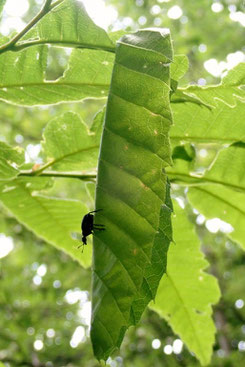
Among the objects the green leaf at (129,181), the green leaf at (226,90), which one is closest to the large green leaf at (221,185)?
the green leaf at (226,90)

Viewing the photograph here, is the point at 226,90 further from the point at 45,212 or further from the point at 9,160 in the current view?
the point at 45,212

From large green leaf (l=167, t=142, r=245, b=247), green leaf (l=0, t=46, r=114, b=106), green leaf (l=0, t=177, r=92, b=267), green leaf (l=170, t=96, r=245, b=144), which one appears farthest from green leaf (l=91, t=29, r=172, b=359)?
green leaf (l=0, t=177, r=92, b=267)

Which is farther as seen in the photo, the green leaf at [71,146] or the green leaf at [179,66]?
the green leaf at [71,146]

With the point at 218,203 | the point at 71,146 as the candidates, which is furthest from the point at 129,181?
the point at 218,203

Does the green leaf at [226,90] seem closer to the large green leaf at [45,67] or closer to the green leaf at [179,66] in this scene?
the green leaf at [179,66]

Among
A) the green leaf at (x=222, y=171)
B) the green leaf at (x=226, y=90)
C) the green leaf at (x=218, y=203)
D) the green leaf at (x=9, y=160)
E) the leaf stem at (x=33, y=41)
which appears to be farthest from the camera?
the green leaf at (x=218, y=203)

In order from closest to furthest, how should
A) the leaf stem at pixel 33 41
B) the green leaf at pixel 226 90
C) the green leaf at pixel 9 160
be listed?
the leaf stem at pixel 33 41
the green leaf at pixel 226 90
the green leaf at pixel 9 160
